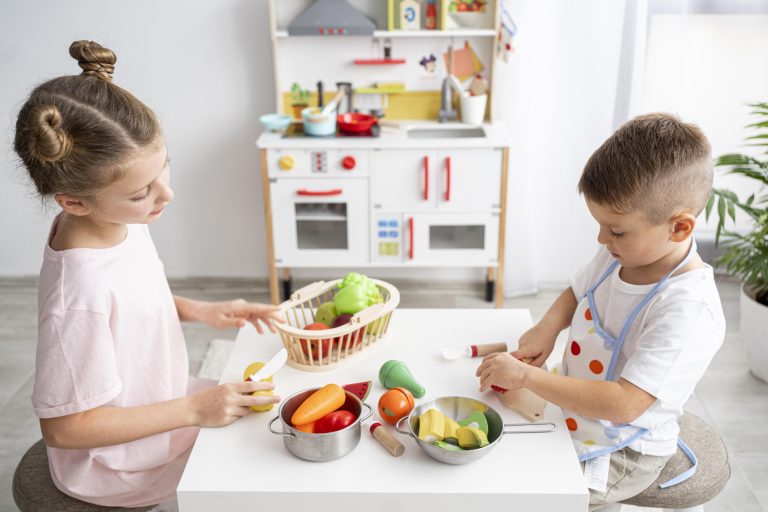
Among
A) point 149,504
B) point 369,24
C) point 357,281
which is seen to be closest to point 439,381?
point 357,281

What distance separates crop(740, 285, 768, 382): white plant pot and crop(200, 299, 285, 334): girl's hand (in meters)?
1.74

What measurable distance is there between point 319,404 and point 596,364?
53 cm

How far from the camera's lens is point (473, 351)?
4.67 feet

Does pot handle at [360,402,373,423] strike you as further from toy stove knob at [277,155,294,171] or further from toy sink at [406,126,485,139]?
toy sink at [406,126,485,139]

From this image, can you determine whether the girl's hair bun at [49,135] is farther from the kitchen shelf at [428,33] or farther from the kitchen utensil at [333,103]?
the kitchen shelf at [428,33]

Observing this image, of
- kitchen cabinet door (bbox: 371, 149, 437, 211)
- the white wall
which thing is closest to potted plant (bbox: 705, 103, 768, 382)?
the white wall

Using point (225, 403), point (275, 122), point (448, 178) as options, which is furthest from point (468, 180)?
point (225, 403)

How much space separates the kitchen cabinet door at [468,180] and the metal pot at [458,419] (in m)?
1.63

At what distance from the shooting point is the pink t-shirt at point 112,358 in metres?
1.19

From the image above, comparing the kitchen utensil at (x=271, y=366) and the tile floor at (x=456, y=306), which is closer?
the kitchen utensil at (x=271, y=366)

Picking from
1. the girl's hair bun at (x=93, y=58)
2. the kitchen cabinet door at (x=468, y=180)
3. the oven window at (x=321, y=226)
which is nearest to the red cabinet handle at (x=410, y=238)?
the kitchen cabinet door at (x=468, y=180)

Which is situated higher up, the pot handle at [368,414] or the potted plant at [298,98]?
the potted plant at [298,98]

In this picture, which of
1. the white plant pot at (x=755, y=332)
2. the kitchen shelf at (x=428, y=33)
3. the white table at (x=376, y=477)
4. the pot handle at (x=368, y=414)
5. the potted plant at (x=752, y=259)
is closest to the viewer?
the white table at (x=376, y=477)

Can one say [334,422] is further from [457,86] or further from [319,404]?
[457,86]
